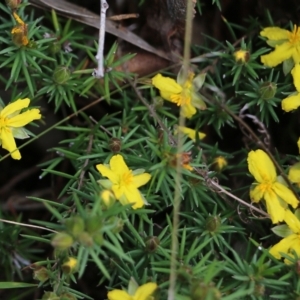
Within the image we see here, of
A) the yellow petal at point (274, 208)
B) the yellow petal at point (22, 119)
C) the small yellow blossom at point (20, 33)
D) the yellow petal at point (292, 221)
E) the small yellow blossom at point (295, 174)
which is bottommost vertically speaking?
the yellow petal at point (292, 221)

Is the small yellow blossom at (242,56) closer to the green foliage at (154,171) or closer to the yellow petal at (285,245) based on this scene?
the green foliage at (154,171)

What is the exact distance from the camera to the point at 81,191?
5.05ft

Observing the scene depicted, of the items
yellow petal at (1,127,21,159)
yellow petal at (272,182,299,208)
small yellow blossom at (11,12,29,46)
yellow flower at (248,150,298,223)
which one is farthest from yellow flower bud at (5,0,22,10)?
yellow petal at (272,182,299,208)

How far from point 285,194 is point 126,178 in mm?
454

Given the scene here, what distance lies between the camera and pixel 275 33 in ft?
5.89

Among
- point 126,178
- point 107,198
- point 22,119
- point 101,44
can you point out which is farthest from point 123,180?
point 101,44

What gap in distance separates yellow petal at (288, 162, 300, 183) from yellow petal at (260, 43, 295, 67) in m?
0.36

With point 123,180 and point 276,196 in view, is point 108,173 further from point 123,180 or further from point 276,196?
point 276,196

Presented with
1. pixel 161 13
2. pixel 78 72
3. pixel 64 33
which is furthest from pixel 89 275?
pixel 161 13

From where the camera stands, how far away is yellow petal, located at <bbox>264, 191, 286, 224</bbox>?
5.00ft

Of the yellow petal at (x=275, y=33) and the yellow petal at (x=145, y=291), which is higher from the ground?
the yellow petal at (x=275, y=33)

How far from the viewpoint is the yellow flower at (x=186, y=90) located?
5.66 ft

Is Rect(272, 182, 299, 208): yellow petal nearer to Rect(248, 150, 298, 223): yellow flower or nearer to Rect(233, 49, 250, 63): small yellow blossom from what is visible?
Rect(248, 150, 298, 223): yellow flower

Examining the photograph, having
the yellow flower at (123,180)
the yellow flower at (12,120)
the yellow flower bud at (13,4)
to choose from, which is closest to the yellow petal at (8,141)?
the yellow flower at (12,120)
